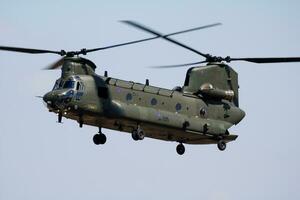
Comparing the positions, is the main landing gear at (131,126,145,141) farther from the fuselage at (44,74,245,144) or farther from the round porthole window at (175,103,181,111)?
the round porthole window at (175,103,181,111)

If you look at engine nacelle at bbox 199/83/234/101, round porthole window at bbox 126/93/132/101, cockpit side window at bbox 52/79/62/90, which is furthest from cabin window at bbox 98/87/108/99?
engine nacelle at bbox 199/83/234/101

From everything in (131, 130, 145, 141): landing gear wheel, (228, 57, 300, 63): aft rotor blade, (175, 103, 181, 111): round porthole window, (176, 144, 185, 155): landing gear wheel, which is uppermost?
(228, 57, 300, 63): aft rotor blade

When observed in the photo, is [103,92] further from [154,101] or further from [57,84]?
[154,101]

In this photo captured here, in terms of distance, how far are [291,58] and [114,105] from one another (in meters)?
10.4

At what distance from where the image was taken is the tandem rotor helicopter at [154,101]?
4744cm

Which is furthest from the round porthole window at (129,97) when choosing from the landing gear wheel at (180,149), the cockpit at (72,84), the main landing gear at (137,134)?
the landing gear wheel at (180,149)

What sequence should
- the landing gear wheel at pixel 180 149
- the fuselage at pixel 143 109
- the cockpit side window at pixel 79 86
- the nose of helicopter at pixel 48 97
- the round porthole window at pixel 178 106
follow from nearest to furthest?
the nose of helicopter at pixel 48 97
the fuselage at pixel 143 109
the cockpit side window at pixel 79 86
the round porthole window at pixel 178 106
the landing gear wheel at pixel 180 149

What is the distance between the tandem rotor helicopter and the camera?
156 feet

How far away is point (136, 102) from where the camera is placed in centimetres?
4922

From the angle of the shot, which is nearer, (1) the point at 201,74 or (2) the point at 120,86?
(2) the point at 120,86

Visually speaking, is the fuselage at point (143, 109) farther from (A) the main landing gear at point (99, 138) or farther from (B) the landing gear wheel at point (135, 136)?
(A) the main landing gear at point (99, 138)

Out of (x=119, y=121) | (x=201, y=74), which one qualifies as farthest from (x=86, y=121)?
(x=201, y=74)

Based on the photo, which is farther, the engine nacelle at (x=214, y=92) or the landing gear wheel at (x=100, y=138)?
the engine nacelle at (x=214, y=92)

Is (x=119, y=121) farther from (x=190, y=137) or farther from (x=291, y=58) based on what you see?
(x=291, y=58)
